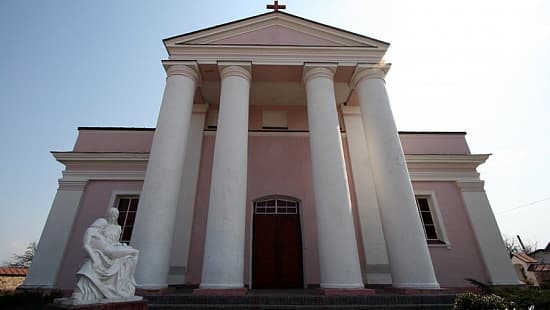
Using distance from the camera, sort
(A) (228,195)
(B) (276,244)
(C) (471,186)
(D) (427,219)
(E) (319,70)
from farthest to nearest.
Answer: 1. (C) (471,186)
2. (D) (427,219)
3. (B) (276,244)
4. (E) (319,70)
5. (A) (228,195)

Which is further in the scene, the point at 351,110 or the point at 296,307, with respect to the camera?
the point at 351,110

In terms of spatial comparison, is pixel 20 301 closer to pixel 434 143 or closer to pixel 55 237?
pixel 55 237

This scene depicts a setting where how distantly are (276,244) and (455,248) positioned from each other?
629cm

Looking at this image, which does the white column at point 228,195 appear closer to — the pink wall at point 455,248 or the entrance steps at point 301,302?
the entrance steps at point 301,302

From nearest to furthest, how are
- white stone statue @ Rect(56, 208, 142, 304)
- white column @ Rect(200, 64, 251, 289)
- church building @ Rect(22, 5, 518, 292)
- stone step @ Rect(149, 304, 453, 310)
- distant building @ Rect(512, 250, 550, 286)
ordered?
1. white stone statue @ Rect(56, 208, 142, 304)
2. stone step @ Rect(149, 304, 453, 310)
3. white column @ Rect(200, 64, 251, 289)
4. church building @ Rect(22, 5, 518, 292)
5. distant building @ Rect(512, 250, 550, 286)

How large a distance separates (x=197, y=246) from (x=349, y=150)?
655 centimetres

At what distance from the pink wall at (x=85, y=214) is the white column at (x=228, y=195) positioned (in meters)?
4.94

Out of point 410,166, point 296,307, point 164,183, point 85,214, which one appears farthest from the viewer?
point 410,166

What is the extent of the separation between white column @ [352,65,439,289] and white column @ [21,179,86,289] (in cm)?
1035

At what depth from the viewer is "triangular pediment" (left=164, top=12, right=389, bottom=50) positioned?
29.6ft

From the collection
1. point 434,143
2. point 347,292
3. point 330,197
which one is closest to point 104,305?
point 347,292

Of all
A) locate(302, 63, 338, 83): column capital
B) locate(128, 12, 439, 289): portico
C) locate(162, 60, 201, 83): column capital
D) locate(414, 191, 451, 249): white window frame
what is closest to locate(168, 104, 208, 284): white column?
locate(128, 12, 439, 289): portico

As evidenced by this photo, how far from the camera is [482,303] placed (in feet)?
12.8

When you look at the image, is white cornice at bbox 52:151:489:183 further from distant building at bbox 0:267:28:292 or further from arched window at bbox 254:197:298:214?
distant building at bbox 0:267:28:292
